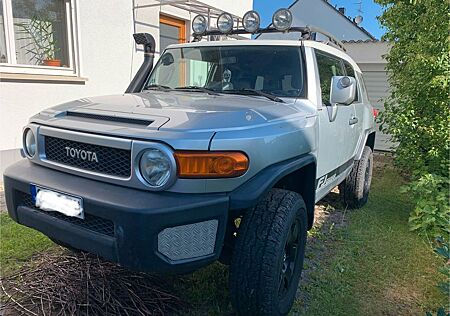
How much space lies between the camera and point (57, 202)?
6.41 feet

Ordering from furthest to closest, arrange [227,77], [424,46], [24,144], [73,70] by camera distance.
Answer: [73,70], [424,46], [227,77], [24,144]

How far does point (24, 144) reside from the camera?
2.42 metres

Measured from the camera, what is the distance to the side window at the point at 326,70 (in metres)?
3.13

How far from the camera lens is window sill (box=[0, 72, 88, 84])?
4654 mm

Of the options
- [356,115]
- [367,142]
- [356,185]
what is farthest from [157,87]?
[367,142]

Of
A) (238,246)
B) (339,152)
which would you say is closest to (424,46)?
(339,152)

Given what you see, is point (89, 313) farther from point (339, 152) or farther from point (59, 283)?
point (339, 152)

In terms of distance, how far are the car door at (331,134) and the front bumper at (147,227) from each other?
4.64 ft

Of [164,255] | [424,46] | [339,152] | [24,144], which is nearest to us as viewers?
[164,255]

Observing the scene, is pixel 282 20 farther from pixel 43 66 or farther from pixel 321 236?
pixel 43 66

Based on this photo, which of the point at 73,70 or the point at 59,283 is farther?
the point at 73,70

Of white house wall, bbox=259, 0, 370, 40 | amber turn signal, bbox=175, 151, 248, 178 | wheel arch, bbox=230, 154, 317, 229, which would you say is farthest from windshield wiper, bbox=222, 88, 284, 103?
white house wall, bbox=259, 0, 370, 40

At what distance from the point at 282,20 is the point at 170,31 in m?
4.76

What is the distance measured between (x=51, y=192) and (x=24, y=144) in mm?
649
